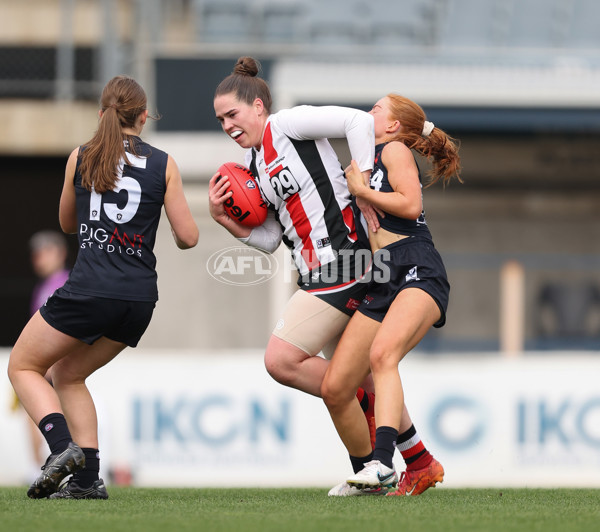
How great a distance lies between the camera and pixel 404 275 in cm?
446

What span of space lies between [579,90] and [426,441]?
230 inches

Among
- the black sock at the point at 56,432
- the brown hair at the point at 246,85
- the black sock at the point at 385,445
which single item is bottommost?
the black sock at the point at 385,445

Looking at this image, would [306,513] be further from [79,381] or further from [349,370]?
[79,381]

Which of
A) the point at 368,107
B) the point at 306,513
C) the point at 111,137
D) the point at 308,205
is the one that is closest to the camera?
the point at 306,513

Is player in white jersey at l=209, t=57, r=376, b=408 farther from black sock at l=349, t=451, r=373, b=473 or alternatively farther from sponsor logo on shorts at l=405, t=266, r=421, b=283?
black sock at l=349, t=451, r=373, b=473

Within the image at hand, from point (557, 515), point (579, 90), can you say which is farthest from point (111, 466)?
point (579, 90)

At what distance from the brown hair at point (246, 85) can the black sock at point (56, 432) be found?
5.14 ft

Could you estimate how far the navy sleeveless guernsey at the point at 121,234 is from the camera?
4262 millimetres

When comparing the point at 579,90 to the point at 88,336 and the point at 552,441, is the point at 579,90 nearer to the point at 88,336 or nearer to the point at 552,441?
the point at 552,441

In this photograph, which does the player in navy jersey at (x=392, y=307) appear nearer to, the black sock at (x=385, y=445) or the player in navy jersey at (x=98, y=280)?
the black sock at (x=385, y=445)

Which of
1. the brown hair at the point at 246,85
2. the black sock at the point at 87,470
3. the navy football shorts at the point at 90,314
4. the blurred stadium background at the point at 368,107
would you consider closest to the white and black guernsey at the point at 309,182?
the brown hair at the point at 246,85

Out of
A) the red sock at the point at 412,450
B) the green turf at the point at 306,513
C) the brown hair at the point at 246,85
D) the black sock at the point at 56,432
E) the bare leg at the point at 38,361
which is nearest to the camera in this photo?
the green turf at the point at 306,513

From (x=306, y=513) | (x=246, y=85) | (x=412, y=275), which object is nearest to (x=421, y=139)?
(x=412, y=275)

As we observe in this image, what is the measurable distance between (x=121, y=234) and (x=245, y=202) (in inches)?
24.0
